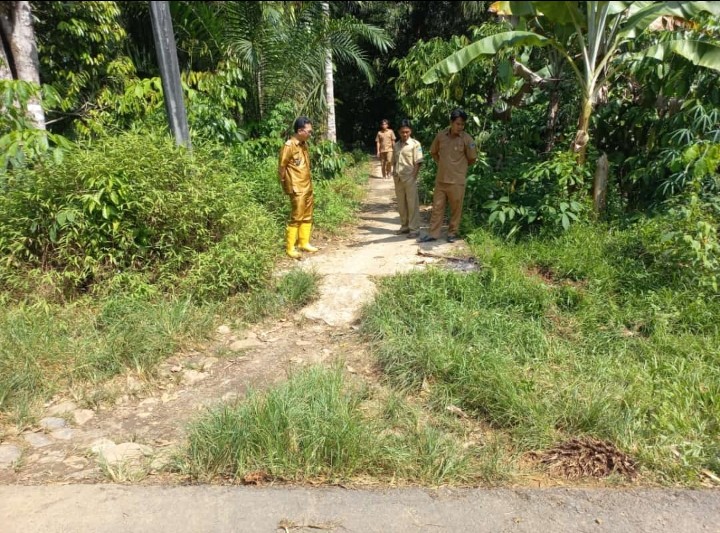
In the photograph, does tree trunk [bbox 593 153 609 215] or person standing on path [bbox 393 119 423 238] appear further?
person standing on path [bbox 393 119 423 238]

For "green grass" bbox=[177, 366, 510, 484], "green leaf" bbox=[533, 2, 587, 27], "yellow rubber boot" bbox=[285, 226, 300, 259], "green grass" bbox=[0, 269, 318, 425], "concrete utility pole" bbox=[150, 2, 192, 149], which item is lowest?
"green grass" bbox=[177, 366, 510, 484]

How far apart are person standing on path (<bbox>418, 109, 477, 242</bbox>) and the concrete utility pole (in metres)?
2.66

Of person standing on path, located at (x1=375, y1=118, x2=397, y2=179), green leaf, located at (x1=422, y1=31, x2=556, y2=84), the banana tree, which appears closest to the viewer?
the banana tree

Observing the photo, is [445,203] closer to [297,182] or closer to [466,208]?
[466,208]

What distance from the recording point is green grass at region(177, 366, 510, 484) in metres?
2.41

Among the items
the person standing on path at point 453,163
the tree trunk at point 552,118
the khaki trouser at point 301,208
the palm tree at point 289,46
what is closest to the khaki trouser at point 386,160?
the palm tree at point 289,46

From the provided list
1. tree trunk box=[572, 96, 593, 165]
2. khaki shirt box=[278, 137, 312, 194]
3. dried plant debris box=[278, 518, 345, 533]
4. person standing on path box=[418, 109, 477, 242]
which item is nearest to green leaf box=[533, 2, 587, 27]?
tree trunk box=[572, 96, 593, 165]

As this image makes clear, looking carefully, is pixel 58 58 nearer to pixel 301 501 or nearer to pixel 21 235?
pixel 21 235

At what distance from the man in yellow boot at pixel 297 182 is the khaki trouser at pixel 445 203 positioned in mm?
1428

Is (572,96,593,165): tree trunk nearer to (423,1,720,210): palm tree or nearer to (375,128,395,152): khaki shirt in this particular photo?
(423,1,720,210): palm tree

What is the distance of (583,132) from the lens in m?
5.09

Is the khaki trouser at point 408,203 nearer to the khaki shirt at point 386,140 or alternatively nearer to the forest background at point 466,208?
the forest background at point 466,208

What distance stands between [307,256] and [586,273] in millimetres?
2853

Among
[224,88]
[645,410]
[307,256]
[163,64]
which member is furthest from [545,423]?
[224,88]
